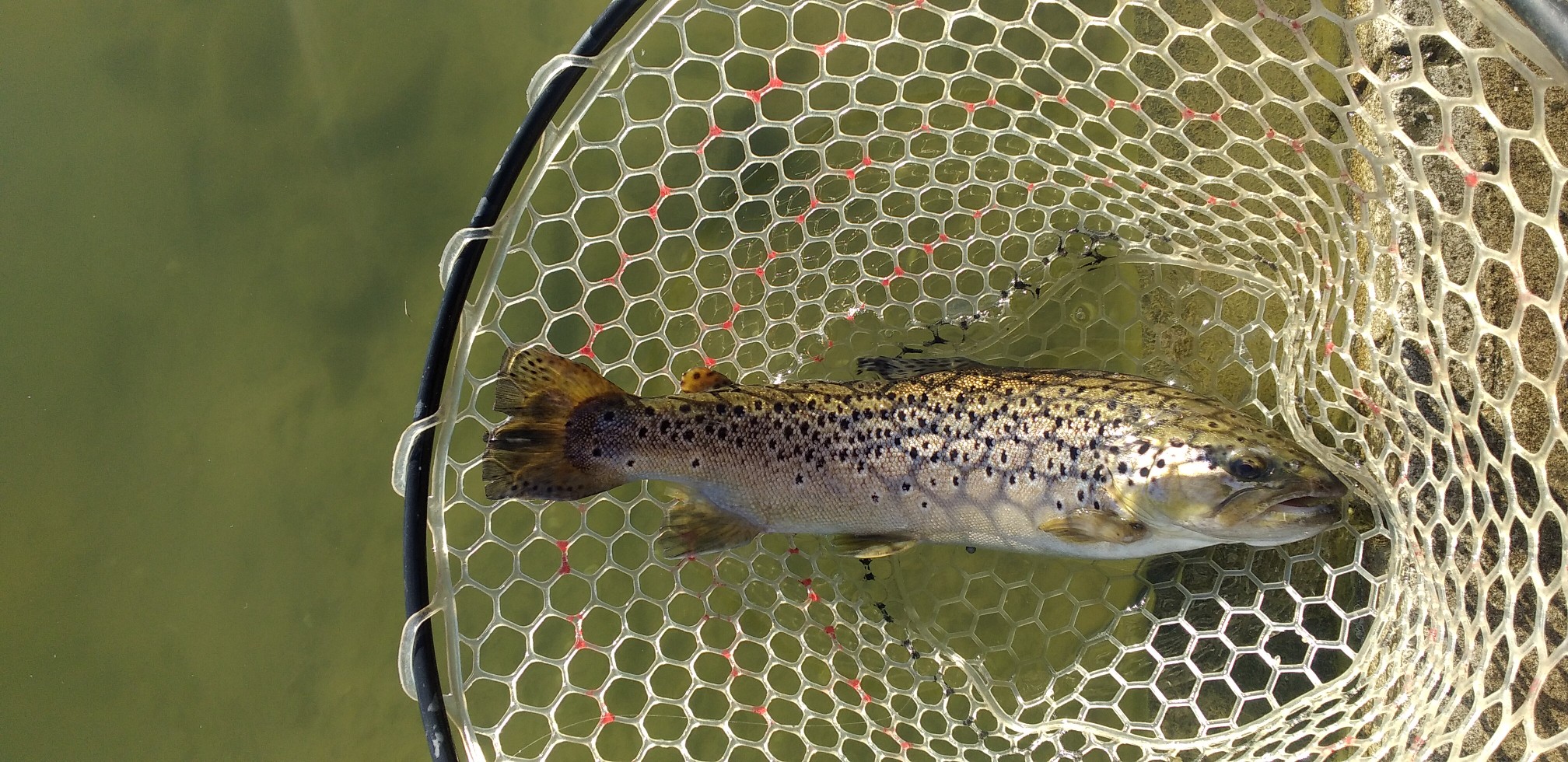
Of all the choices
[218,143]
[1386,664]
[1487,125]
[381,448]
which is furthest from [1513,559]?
[218,143]

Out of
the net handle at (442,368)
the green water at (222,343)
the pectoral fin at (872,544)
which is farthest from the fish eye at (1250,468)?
the green water at (222,343)

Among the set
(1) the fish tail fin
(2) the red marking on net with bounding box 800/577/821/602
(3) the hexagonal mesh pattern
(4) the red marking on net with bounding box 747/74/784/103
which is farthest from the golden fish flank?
(4) the red marking on net with bounding box 747/74/784/103

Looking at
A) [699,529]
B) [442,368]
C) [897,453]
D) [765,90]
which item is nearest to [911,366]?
[897,453]

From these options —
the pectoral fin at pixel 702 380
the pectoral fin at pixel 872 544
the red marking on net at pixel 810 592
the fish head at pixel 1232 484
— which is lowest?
the red marking on net at pixel 810 592

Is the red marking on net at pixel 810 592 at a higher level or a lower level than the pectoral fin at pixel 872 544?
lower

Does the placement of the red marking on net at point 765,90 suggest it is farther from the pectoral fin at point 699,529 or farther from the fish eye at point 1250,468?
the fish eye at point 1250,468

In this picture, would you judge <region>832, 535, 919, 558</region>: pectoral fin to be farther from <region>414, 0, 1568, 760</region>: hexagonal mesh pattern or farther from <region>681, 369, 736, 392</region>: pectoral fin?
Answer: <region>681, 369, 736, 392</region>: pectoral fin
